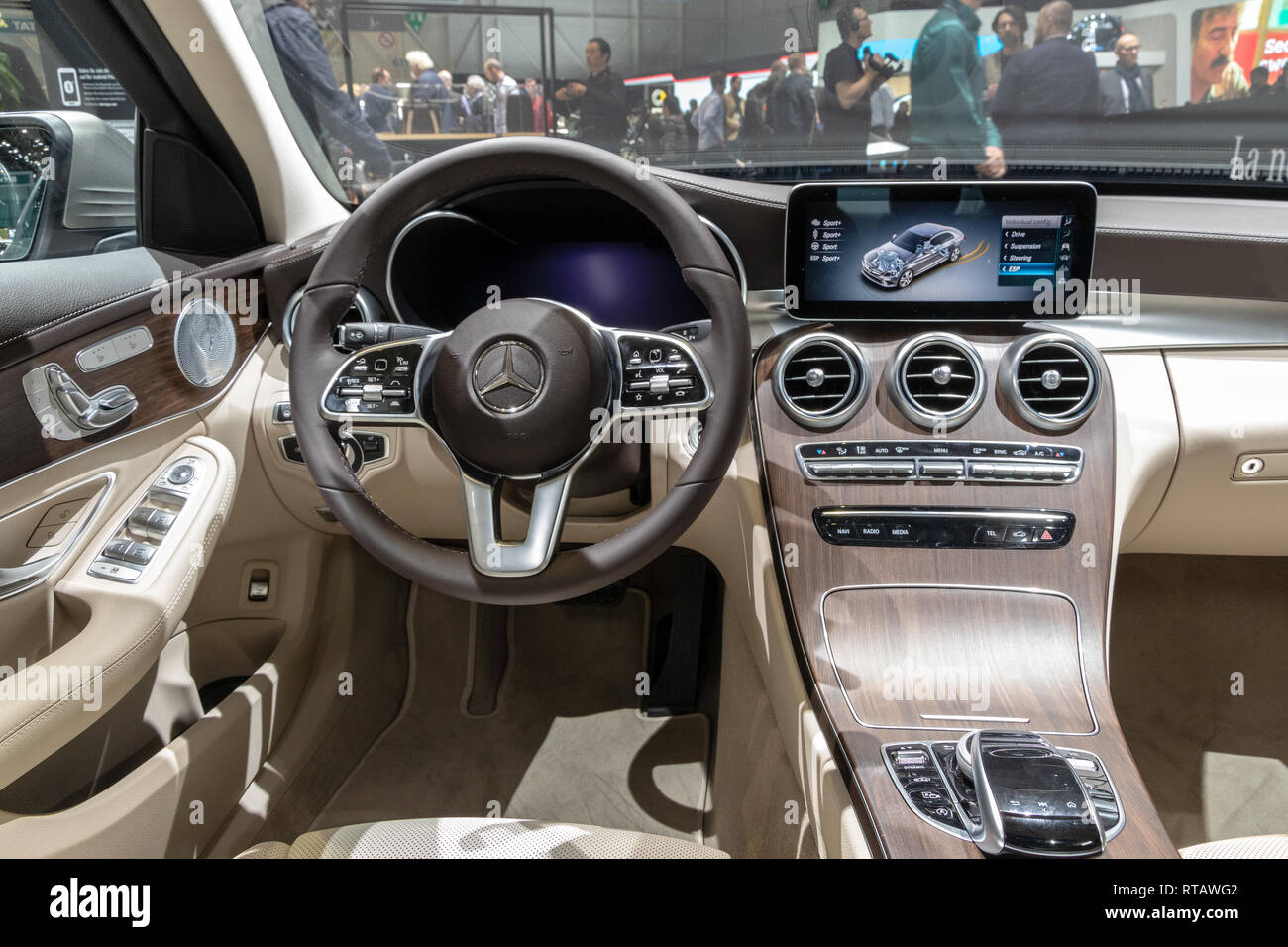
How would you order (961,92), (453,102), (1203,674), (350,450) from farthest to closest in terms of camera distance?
(453,102)
(961,92)
(1203,674)
(350,450)

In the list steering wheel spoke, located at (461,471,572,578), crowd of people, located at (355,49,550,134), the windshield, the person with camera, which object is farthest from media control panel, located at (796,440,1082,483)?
crowd of people, located at (355,49,550,134)

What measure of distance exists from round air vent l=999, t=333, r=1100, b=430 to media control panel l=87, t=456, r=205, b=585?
1.46 meters

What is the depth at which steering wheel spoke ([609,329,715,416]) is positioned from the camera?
1056mm

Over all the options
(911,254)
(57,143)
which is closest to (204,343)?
(57,143)

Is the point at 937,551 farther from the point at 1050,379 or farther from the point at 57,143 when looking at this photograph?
the point at 57,143

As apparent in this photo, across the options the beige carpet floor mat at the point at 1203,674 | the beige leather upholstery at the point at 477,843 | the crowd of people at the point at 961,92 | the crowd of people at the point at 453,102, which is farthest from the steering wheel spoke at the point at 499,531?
the beige carpet floor mat at the point at 1203,674

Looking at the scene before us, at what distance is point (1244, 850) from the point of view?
106 centimetres

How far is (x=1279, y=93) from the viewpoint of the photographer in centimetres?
203

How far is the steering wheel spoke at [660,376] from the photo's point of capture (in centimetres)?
106

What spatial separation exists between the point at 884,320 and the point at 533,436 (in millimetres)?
723

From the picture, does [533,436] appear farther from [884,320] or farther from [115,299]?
[115,299]

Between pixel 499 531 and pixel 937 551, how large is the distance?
0.75m

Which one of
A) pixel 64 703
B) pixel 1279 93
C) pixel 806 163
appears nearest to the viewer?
pixel 64 703

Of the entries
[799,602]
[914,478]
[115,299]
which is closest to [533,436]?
[799,602]
